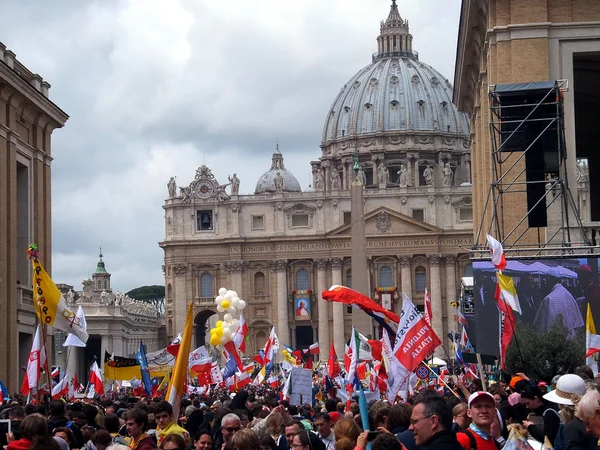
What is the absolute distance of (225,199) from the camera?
364ft

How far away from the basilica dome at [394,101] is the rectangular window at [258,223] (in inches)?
1175

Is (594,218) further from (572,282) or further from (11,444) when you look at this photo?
(11,444)

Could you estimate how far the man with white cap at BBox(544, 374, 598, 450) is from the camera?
27.3 ft

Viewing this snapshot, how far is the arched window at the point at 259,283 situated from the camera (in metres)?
111

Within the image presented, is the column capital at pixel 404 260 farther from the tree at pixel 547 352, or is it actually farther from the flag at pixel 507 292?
the flag at pixel 507 292

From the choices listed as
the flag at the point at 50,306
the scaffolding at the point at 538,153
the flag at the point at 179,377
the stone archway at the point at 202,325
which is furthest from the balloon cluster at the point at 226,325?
the stone archway at the point at 202,325

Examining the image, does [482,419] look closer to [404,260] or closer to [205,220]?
[404,260]

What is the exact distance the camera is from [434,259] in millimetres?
107562

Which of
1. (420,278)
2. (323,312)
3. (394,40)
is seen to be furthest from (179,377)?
(394,40)

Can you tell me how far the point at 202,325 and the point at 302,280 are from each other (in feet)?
34.0

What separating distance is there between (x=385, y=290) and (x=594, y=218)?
6610 cm

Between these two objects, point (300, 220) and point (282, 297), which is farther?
point (300, 220)

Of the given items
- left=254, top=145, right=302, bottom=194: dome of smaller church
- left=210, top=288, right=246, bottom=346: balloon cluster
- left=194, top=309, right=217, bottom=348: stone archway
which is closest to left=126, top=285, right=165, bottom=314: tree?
left=254, top=145, right=302, bottom=194: dome of smaller church

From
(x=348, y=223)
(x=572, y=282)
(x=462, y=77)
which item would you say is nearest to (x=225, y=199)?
(x=348, y=223)
